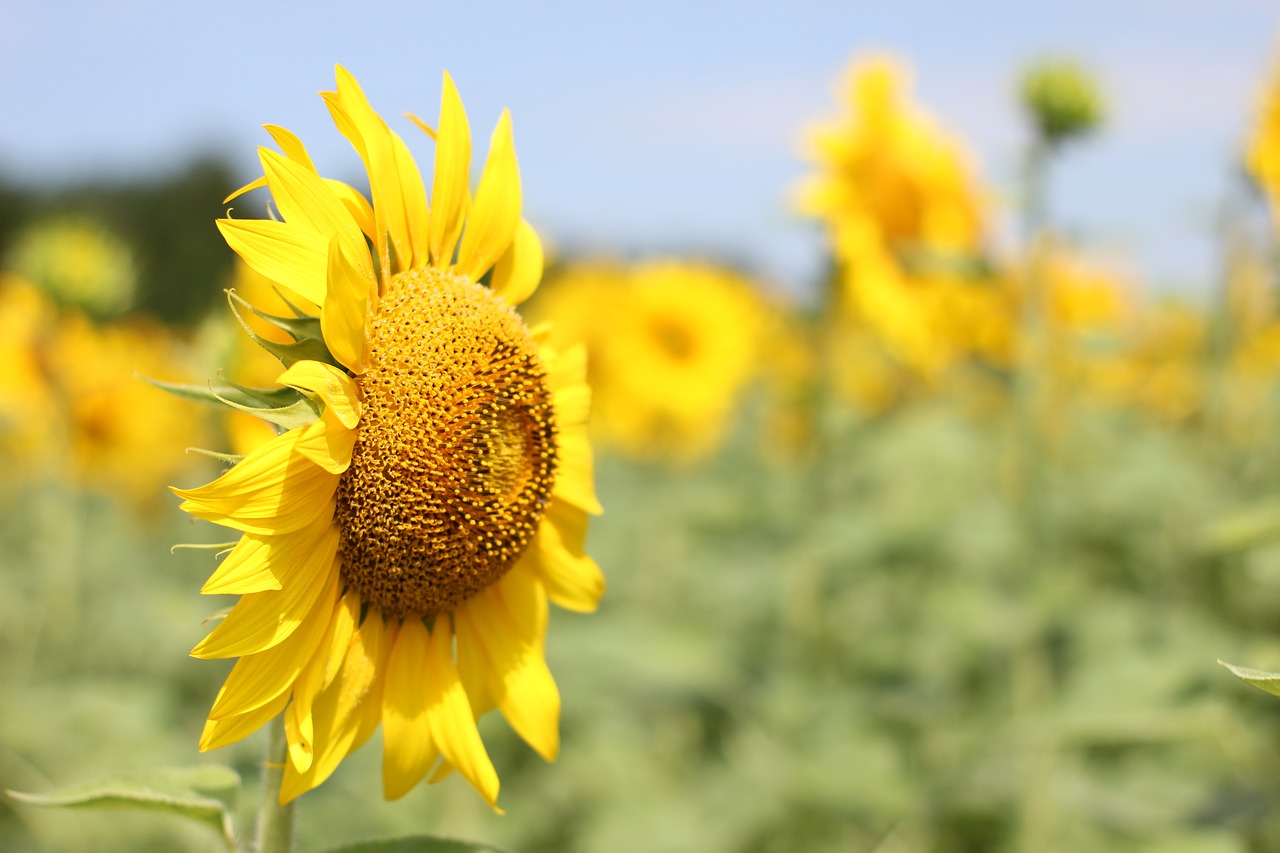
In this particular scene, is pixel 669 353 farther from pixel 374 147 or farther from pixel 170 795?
pixel 170 795

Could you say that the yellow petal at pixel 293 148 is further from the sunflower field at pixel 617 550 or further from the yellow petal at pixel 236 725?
the yellow petal at pixel 236 725

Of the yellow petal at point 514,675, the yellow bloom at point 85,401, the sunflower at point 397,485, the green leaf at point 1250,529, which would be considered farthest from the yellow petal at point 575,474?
the yellow bloom at point 85,401

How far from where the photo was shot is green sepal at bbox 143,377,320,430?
1.08 meters

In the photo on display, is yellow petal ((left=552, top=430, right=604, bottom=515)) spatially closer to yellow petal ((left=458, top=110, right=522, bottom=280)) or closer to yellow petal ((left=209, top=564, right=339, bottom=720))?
yellow petal ((left=458, top=110, right=522, bottom=280))

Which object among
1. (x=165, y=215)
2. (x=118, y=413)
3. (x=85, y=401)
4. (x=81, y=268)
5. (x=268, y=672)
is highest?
(x=268, y=672)

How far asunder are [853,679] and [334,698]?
288cm

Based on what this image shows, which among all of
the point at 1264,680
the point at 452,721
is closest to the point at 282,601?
the point at 452,721

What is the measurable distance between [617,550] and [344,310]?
4.88 metres

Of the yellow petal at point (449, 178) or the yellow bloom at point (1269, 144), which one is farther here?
the yellow bloom at point (1269, 144)

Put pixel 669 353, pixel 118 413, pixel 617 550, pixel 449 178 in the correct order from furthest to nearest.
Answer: pixel 669 353 → pixel 617 550 → pixel 118 413 → pixel 449 178

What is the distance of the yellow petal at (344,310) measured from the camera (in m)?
1.08

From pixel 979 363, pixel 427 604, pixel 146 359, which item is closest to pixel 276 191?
pixel 427 604

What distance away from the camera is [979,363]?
295 cm

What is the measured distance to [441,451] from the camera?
1.22 metres
